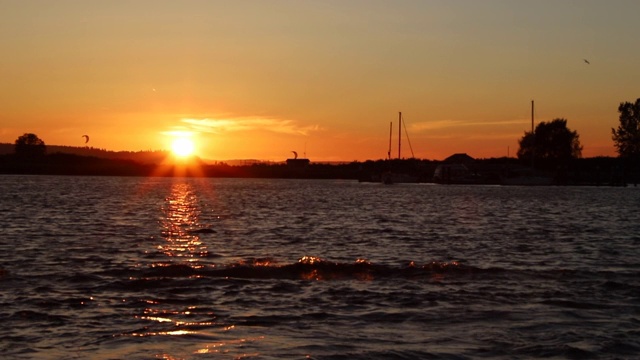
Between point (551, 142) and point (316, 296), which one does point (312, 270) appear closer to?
point (316, 296)

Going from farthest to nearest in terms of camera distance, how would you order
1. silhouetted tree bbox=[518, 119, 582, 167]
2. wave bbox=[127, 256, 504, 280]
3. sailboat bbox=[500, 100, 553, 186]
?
silhouetted tree bbox=[518, 119, 582, 167], sailboat bbox=[500, 100, 553, 186], wave bbox=[127, 256, 504, 280]

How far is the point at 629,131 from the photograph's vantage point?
6457 inches

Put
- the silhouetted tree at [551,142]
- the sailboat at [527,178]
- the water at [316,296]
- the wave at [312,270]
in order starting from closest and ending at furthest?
the water at [316,296], the wave at [312,270], the sailboat at [527,178], the silhouetted tree at [551,142]

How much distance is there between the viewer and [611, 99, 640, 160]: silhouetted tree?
16338 cm

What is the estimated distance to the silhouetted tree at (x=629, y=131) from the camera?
163 metres

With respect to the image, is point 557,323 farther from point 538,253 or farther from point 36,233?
point 36,233

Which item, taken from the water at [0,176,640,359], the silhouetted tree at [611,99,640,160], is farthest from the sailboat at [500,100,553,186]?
the water at [0,176,640,359]

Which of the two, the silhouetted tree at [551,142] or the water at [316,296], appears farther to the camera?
the silhouetted tree at [551,142]

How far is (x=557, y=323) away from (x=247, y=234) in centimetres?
2227

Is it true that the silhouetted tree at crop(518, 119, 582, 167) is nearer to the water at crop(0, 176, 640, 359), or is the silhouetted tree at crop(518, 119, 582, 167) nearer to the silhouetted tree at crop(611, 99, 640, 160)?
the silhouetted tree at crop(611, 99, 640, 160)

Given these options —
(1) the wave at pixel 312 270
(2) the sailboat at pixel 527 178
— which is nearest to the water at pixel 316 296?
(1) the wave at pixel 312 270

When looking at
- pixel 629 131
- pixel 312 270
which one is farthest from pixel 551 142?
pixel 312 270

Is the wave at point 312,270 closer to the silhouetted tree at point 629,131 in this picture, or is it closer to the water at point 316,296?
the water at point 316,296

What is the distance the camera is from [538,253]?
94.2 feet
